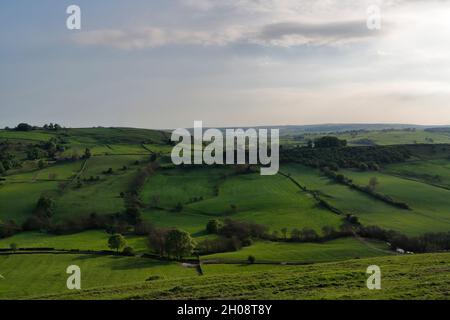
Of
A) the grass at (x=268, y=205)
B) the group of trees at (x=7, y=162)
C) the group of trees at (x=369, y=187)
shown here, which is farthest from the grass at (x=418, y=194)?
the group of trees at (x=7, y=162)

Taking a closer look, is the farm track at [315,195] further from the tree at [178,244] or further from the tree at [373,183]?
the tree at [178,244]

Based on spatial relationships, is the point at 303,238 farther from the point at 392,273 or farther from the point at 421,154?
the point at 421,154

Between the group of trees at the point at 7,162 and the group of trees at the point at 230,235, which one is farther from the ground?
the group of trees at the point at 7,162

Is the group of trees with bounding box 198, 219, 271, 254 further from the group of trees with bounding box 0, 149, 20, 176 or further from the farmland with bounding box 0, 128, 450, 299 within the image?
the group of trees with bounding box 0, 149, 20, 176

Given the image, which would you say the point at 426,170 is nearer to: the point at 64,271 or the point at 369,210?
the point at 369,210

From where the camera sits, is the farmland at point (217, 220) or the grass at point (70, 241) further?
the grass at point (70, 241)

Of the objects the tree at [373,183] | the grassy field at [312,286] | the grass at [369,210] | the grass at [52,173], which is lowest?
the grass at [369,210]
